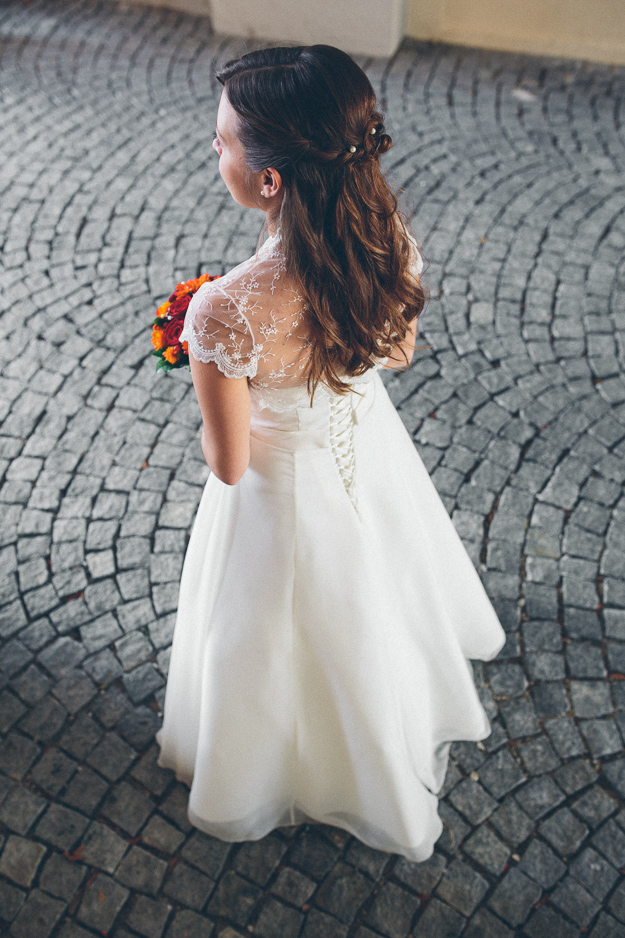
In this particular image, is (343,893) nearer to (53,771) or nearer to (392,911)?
(392,911)

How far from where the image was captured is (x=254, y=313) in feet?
6.03

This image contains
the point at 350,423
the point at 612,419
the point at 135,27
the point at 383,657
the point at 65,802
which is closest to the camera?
the point at 350,423

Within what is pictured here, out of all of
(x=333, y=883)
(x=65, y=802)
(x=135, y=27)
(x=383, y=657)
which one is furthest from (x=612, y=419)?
(x=135, y=27)

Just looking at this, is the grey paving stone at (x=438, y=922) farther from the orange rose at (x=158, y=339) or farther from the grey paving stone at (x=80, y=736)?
the orange rose at (x=158, y=339)

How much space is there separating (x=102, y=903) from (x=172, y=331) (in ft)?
7.19

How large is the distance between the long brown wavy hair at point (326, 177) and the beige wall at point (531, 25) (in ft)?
20.5

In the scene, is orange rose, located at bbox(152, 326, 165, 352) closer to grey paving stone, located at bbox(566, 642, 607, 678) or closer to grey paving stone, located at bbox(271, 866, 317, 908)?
grey paving stone, located at bbox(271, 866, 317, 908)

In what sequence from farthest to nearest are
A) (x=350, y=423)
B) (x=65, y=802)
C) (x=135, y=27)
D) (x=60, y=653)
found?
(x=135, y=27), (x=60, y=653), (x=65, y=802), (x=350, y=423)

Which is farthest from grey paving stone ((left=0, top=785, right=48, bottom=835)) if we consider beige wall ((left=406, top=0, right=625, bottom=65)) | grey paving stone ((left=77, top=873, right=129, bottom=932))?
beige wall ((left=406, top=0, right=625, bottom=65))

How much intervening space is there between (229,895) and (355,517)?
160cm

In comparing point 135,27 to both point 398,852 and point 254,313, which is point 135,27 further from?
point 398,852

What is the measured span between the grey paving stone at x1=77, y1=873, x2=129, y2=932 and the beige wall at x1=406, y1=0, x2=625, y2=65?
751cm

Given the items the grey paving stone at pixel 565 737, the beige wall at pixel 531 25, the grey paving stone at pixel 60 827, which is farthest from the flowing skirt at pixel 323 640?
the beige wall at pixel 531 25

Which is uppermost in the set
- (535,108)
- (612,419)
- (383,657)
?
(535,108)
